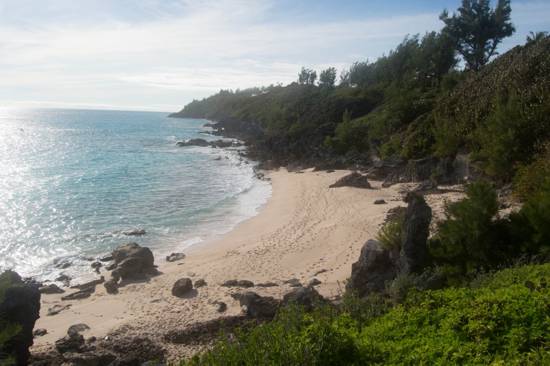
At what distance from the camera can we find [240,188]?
37.6m

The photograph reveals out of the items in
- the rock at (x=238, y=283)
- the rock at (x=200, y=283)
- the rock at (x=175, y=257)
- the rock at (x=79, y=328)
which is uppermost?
the rock at (x=238, y=283)

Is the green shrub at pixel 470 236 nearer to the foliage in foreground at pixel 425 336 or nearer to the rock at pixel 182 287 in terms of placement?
the foliage in foreground at pixel 425 336

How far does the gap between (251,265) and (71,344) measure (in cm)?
786

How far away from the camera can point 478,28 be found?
54219mm

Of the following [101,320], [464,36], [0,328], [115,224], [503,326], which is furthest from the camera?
[464,36]

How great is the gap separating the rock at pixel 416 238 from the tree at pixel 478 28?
159 feet

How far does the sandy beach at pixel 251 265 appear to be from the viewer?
13.6 metres

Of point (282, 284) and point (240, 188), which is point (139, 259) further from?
point (240, 188)

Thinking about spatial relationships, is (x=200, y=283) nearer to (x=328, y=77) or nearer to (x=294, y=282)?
(x=294, y=282)

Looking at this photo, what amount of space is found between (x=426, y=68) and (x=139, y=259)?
49560mm

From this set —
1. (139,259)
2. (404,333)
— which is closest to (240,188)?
(139,259)

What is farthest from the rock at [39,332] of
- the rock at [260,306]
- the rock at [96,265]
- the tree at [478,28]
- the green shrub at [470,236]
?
the tree at [478,28]

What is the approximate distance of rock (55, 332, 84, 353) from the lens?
1144 cm

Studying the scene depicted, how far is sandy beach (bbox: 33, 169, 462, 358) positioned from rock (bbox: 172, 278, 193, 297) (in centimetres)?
24
